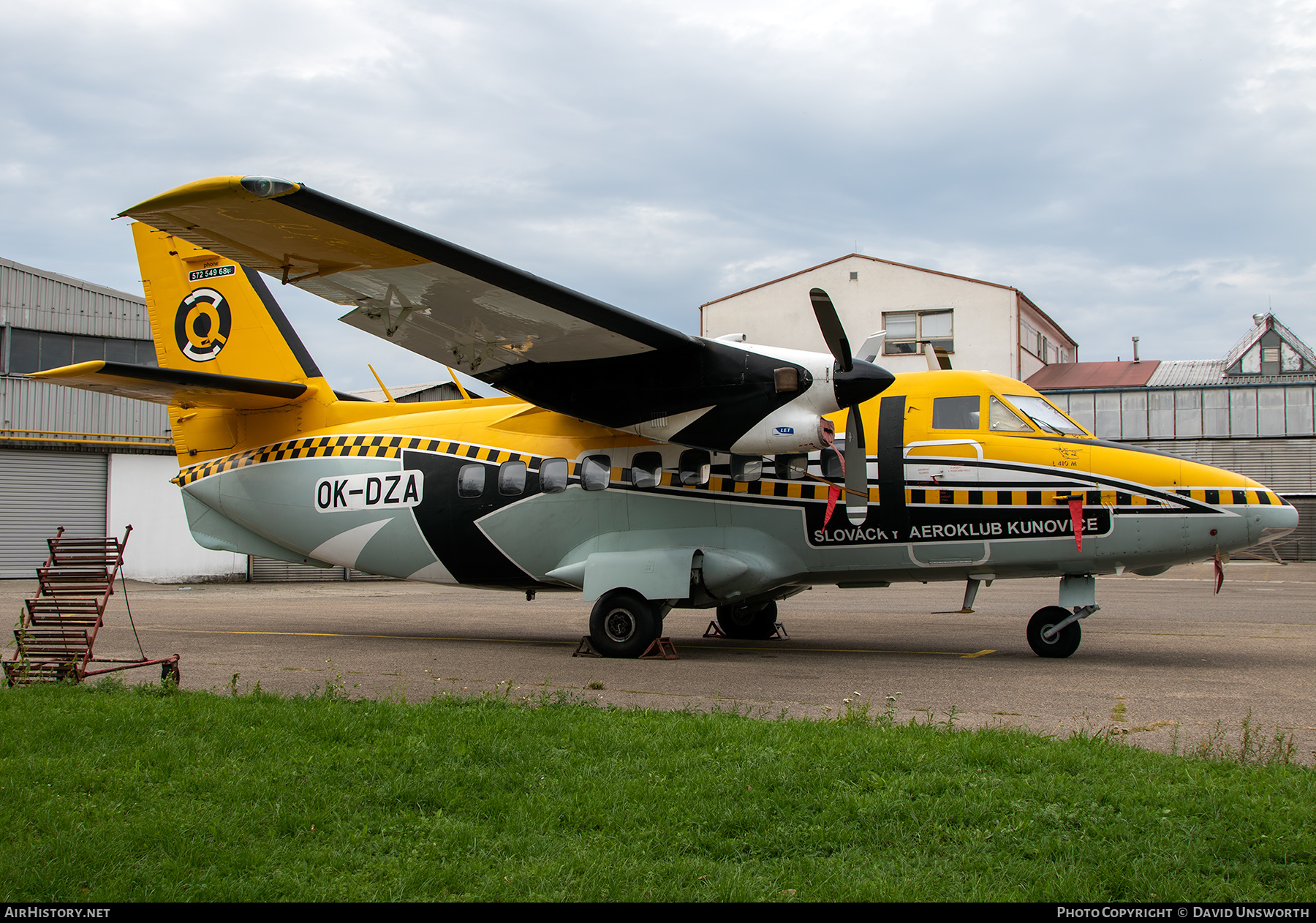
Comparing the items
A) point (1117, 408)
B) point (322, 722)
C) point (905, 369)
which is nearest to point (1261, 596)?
point (905, 369)

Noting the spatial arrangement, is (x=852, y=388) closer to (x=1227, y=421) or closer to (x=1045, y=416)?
(x=1045, y=416)

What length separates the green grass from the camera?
12.8 ft

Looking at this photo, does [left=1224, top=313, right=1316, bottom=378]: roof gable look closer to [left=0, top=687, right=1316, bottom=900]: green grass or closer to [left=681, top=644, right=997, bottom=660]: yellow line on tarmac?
[left=681, top=644, right=997, bottom=660]: yellow line on tarmac

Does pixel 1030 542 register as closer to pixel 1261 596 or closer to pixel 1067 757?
pixel 1067 757

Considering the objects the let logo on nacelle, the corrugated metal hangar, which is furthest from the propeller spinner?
the corrugated metal hangar

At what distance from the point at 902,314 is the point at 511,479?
2860cm

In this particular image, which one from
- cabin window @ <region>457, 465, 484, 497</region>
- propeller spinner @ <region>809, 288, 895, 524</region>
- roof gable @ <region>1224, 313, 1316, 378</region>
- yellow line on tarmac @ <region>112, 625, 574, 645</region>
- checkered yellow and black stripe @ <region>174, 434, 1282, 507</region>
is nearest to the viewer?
propeller spinner @ <region>809, 288, 895, 524</region>

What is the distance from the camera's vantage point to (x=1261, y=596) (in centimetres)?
2305

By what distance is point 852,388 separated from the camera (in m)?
10.9

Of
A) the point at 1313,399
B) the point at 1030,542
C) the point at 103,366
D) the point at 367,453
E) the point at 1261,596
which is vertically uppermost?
the point at 1313,399

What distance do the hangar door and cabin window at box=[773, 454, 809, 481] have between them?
2808 cm
